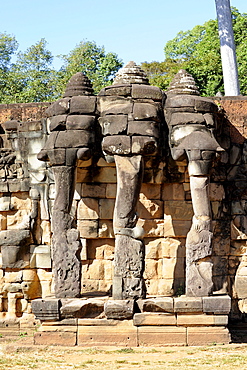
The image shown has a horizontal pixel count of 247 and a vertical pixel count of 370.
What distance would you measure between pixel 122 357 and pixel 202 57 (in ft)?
69.5

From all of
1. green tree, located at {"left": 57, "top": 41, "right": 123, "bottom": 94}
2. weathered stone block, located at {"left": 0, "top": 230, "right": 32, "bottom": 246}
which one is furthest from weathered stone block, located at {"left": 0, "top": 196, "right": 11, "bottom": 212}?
green tree, located at {"left": 57, "top": 41, "right": 123, "bottom": 94}

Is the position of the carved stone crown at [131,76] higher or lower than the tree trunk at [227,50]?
lower

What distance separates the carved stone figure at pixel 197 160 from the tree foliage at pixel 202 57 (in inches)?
628

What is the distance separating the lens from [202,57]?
31.8 m

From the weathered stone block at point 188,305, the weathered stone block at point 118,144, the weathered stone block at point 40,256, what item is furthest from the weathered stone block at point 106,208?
the weathered stone block at point 188,305

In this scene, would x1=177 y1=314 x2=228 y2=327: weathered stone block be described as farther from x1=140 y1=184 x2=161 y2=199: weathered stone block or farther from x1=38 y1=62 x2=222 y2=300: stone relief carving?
x1=140 y1=184 x2=161 y2=199: weathered stone block

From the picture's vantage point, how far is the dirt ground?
11.8 metres

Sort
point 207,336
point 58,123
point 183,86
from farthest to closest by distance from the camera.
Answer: point 183,86 < point 58,123 < point 207,336

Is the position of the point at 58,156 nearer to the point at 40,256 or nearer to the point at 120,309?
the point at 40,256

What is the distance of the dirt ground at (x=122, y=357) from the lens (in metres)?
11.8

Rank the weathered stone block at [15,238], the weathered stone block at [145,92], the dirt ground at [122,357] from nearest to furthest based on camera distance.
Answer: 1. the dirt ground at [122,357]
2. the weathered stone block at [145,92]
3. the weathered stone block at [15,238]

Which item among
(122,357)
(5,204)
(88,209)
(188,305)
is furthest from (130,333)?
(5,204)

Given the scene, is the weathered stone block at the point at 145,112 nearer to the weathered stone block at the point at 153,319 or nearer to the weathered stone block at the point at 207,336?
the weathered stone block at the point at 153,319

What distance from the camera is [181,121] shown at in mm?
13773
